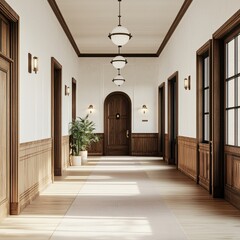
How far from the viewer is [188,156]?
10.7m

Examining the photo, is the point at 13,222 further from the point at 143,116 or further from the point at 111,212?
the point at 143,116

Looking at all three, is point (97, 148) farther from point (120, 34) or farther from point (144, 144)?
point (120, 34)

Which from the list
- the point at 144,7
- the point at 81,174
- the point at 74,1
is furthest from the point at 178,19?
the point at 81,174

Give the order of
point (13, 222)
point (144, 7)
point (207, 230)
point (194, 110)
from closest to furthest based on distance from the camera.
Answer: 1. point (207, 230)
2. point (13, 222)
3. point (194, 110)
4. point (144, 7)

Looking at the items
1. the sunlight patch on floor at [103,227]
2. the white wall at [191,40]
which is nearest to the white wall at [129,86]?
the white wall at [191,40]

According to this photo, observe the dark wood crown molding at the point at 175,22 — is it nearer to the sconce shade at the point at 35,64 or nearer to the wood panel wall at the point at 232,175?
the sconce shade at the point at 35,64

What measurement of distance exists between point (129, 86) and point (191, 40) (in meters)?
8.30

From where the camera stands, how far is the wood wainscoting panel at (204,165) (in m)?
8.41

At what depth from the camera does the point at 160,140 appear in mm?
17906

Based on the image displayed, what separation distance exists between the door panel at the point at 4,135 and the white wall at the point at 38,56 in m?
0.61

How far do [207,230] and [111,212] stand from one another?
1.57 meters

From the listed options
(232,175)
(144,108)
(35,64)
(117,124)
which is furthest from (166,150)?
(35,64)

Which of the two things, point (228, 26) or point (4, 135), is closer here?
point (4, 135)

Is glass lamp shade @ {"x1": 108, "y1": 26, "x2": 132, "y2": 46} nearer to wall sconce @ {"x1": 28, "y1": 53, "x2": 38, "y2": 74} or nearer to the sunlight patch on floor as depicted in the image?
wall sconce @ {"x1": 28, "y1": 53, "x2": 38, "y2": 74}
